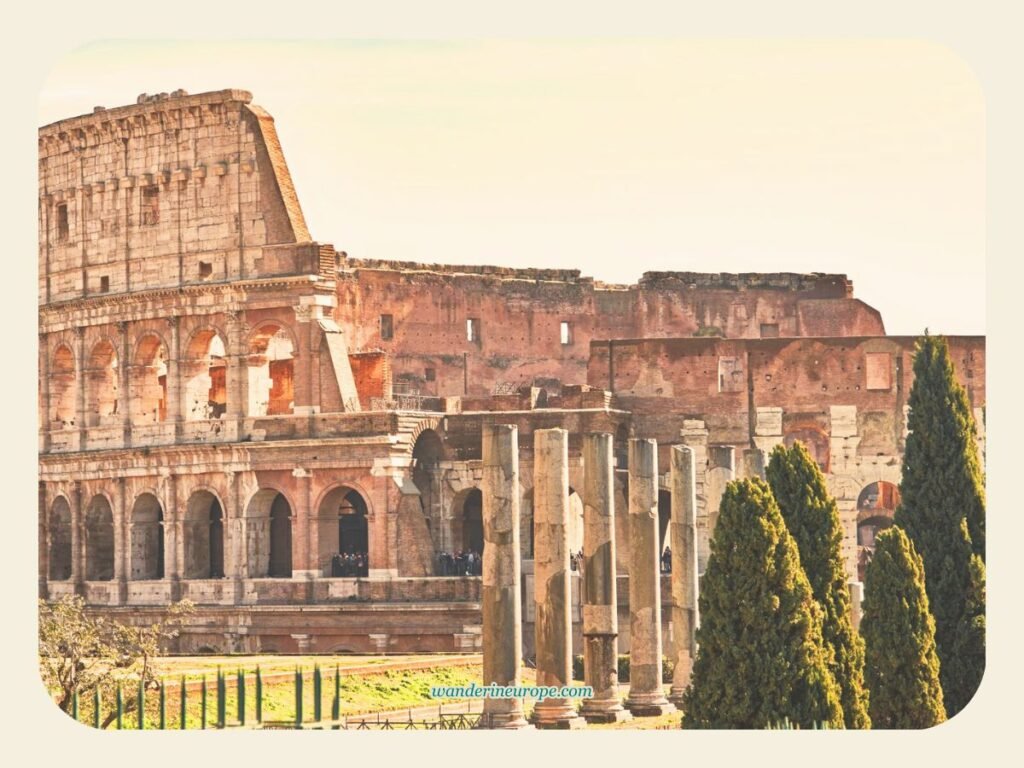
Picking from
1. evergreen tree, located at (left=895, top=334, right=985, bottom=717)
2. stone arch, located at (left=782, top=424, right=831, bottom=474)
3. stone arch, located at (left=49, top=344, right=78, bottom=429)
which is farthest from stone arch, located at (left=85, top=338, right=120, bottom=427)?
evergreen tree, located at (left=895, top=334, right=985, bottom=717)

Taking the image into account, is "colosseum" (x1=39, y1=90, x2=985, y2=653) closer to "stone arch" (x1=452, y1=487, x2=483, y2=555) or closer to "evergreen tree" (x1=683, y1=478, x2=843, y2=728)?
"stone arch" (x1=452, y1=487, x2=483, y2=555)

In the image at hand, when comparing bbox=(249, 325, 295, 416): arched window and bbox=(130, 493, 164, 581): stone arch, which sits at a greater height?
bbox=(249, 325, 295, 416): arched window

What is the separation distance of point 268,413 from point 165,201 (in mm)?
4564

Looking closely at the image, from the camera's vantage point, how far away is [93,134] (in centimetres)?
5041

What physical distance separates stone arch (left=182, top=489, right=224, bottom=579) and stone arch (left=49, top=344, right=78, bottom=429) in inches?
110

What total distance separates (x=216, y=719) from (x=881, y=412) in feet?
60.0

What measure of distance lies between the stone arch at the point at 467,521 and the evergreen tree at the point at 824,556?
15.5m

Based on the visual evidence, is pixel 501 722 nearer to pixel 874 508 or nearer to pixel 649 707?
pixel 649 707

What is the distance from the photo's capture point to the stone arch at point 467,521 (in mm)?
52781

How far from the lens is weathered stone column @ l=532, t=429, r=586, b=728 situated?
121 feet

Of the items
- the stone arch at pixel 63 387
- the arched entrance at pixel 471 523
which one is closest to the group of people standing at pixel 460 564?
the arched entrance at pixel 471 523

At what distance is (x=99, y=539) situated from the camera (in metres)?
52.8

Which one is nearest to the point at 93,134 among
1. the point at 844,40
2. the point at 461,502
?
the point at 461,502

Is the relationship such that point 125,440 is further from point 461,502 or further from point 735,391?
point 735,391
